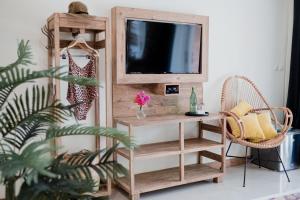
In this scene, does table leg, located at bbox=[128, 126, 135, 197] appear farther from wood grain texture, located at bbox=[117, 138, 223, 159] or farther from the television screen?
the television screen

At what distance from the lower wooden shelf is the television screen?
104 cm

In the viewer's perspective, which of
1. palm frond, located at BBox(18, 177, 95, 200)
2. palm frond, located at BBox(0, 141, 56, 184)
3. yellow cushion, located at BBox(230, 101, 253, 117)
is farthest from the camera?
yellow cushion, located at BBox(230, 101, 253, 117)

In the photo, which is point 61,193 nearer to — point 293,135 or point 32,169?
point 32,169

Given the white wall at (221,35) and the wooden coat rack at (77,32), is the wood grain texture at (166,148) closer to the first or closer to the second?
the white wall at (221,35)

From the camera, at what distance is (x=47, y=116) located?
4.84 ft

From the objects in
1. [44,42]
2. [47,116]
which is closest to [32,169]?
[47,116]

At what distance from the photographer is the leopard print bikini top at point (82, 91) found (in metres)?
2.72

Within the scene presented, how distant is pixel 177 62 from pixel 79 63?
1015 millimetres

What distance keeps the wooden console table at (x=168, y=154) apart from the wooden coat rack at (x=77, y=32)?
0.21 m

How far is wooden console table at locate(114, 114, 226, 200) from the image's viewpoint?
2.84m

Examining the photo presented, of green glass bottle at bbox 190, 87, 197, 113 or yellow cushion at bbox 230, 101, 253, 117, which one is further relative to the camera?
yellow cushion at bbox 230, 101, 253, 117

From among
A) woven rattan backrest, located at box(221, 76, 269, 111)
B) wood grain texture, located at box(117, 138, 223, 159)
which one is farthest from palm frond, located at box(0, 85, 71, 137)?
woven rattan backrest, located at box(221, 76, 269, 111)

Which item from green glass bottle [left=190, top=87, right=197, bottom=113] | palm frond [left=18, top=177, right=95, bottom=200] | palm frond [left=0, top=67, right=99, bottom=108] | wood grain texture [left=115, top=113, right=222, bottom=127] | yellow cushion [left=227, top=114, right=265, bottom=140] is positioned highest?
palm frond [left=0, top=67, right=99, bottom=108]

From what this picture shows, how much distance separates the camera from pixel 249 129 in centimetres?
336
